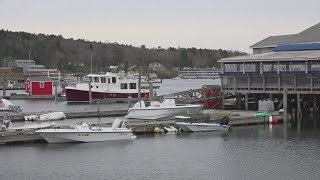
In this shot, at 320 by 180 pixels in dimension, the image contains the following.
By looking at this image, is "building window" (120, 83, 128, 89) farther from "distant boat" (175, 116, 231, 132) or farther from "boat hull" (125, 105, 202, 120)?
"distant boat" (175, 116, 231, 132)

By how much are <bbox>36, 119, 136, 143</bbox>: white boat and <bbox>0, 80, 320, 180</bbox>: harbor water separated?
594 mm

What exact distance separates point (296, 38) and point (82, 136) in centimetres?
4103

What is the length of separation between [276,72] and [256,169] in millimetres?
26708

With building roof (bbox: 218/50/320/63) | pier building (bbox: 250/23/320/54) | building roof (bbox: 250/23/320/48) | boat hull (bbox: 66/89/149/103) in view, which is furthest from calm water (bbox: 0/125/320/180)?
boat hull (bbox: 66/89/149/103)

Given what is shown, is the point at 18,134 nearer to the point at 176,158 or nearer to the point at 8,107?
the point at 176,158

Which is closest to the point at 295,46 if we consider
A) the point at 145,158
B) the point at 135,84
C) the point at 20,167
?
the point at 135,84

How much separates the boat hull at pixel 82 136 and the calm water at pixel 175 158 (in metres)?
0.60

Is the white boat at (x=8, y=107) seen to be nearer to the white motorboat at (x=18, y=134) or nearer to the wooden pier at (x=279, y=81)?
the white motorboat at (x=18, y=134)

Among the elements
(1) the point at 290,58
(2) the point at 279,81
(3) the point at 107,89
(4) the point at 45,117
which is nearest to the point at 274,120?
(2) the point at 279,81

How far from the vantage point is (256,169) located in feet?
111

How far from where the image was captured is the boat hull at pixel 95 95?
3295 inches

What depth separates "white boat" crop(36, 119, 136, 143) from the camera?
41.8 m

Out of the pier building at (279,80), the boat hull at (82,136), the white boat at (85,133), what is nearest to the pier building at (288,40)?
the pier building at (279,80)

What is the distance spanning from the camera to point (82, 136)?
42.5 meters
